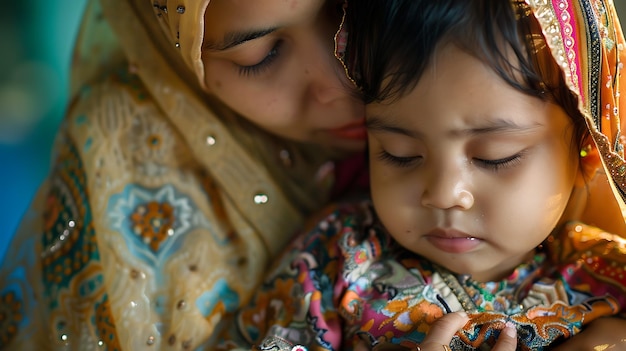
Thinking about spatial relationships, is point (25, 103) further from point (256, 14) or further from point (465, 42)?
point (465, 42)

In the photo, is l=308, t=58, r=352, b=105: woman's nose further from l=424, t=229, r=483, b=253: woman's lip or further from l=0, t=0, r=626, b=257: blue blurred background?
l=0, t=0, r=626, b=257: blue blurred background

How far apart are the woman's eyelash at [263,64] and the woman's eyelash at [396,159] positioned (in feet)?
0.73

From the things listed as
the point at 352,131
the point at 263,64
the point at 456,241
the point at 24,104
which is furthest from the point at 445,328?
the point at 24,104

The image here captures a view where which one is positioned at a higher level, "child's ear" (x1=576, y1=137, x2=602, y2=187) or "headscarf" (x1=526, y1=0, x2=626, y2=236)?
"headscarf" (x1=526, y1=0, x2=626, y2=236)

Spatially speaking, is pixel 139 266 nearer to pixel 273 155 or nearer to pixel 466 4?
pixel 273 155

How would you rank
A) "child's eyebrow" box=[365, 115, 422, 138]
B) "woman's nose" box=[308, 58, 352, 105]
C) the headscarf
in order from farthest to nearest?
"woman's nose" box=[308, 58, 352, 105] < "child's eyebrow" box=[365, 115, 422, 138] < the headscarf

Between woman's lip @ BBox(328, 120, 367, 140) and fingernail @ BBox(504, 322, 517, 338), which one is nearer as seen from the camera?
fingernail @ BBox(504, 322, 517, 338)

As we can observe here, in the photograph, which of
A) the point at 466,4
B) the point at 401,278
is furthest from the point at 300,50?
the point at 401,278

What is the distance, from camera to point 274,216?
4.18 feet

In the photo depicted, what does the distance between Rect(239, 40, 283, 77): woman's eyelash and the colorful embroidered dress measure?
290 mm

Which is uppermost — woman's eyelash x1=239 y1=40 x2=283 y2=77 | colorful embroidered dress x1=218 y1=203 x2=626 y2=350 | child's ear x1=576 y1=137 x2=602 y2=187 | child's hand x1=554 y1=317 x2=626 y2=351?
woman's eyelash x1=239 y1=40 x2=283 y2=77

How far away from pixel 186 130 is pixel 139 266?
249 mm

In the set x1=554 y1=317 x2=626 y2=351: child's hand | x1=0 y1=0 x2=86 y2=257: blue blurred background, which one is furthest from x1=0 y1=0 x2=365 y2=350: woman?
x1=0 y1=0 x2=86 y2=257: blue blurred background

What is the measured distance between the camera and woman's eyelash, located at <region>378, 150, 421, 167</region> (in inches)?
39.6
